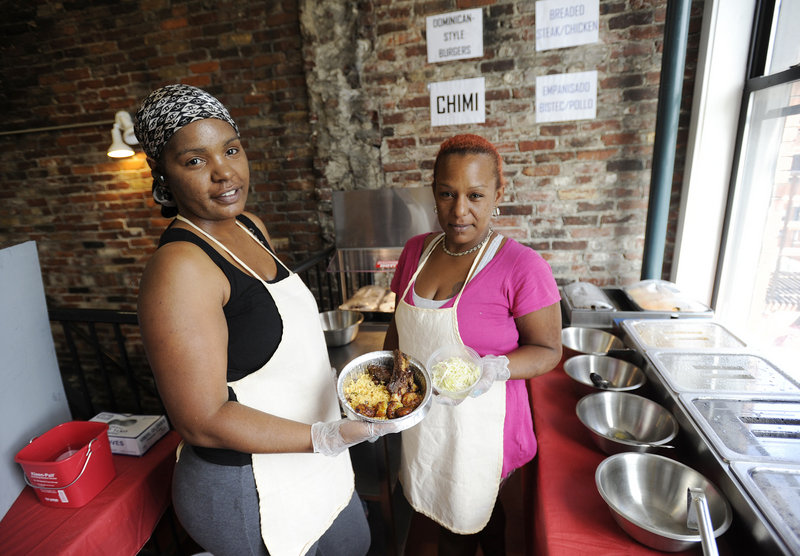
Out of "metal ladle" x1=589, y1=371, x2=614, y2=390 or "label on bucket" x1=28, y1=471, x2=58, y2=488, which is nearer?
"label on bucket" x1=28, y1=471, x2=58, y2=488

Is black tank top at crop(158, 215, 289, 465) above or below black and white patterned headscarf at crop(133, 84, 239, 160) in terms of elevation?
below

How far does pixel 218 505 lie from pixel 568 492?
1042mm

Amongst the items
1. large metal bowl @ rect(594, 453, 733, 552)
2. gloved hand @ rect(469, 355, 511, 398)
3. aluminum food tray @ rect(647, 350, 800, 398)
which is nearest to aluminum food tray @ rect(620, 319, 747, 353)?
aluminum food tray @ rect(647, 350, 800, 398)

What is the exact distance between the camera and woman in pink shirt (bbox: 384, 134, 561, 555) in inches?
52.2

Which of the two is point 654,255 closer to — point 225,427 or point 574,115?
point 574,115

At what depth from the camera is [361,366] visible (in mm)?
1317

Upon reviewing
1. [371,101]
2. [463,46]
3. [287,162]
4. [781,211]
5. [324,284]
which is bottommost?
[324,284]

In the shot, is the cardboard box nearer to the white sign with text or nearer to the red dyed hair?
the red dyed hair

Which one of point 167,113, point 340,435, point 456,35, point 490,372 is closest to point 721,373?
point 490,372

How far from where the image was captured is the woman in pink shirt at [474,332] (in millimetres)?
1327

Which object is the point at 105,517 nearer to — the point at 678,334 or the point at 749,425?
the point at 749,425

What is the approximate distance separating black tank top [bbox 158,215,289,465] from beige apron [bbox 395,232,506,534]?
0.54 metres

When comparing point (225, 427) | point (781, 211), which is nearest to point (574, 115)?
point (781, 211)

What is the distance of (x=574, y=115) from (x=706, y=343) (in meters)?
1.64
